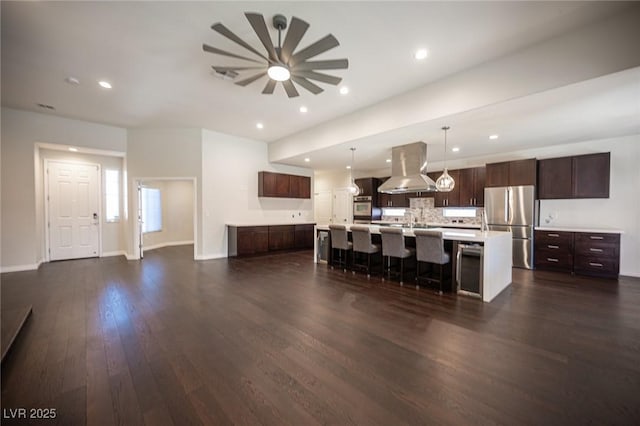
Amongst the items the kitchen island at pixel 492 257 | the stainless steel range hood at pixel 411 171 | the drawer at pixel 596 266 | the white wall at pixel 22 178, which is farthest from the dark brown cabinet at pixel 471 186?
the white wall at pixel 22 178

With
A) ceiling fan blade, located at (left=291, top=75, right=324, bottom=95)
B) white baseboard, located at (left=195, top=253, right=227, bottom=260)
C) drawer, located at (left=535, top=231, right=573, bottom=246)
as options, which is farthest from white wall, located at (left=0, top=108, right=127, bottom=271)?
drawer, located at (left=535, top=231, right=573, bottom=246)

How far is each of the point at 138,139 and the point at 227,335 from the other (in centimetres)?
583

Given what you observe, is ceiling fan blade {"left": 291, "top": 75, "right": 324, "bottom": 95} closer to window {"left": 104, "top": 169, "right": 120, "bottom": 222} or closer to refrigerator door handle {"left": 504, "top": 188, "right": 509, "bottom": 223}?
refrigerator door handle {"left": 504, "top": 188, "right": 509, "bottom": 223}

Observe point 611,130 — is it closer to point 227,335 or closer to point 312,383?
point 312,383

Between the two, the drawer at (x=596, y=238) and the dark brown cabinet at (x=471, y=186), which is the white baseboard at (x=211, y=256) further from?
the drawer at (x=596, y=238)

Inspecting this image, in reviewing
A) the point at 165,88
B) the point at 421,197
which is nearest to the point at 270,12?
the point at 165,88

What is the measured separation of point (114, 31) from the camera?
106 inches

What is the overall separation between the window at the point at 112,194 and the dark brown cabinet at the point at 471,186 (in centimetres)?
914

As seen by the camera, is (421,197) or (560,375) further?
(421,197)

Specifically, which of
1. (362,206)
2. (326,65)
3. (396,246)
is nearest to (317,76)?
(326,65)

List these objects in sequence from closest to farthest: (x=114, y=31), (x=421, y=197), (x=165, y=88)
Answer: (x=114, y=31)
(x=165, y=88)
(x=421, y=197)

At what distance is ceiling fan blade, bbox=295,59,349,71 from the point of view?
250 cm

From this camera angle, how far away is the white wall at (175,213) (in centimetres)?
820

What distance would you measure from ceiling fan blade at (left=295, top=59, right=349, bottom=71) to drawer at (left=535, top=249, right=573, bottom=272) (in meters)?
5.73
